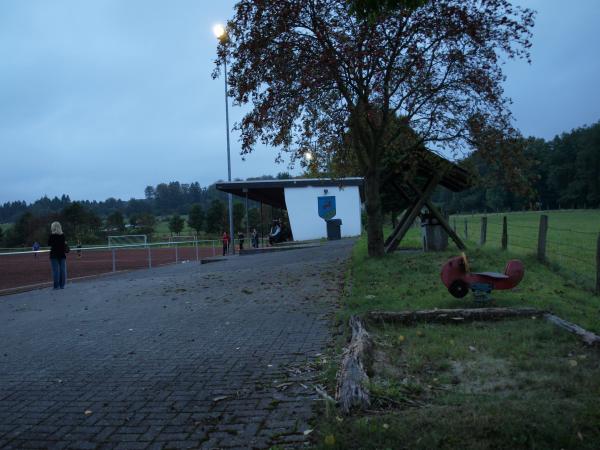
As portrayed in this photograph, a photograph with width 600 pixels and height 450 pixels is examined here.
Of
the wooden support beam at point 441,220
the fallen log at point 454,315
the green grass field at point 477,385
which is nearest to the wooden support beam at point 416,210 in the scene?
the wooden support beam at point 441,220

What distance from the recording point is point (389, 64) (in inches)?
486

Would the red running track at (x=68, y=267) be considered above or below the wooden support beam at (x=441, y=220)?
below

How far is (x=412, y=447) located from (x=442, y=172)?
1284cm

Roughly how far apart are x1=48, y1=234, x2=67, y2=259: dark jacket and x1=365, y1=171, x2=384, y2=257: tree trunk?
25.7ft

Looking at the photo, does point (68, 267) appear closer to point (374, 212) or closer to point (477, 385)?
point (374, 212)

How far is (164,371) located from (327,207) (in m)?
31.5

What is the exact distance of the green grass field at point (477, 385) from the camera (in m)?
3.00

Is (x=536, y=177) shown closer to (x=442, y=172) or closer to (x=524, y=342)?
(x=442, y=172)

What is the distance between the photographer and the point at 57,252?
44.6ft

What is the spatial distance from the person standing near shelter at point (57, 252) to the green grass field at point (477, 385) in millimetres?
9067

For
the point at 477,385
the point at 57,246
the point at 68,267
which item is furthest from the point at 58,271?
the point at 68,267

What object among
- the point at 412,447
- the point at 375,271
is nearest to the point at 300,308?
the point at 375,271

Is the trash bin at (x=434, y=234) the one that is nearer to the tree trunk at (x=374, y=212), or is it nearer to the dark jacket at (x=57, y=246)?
the tree trunk at (x=374, y=212)

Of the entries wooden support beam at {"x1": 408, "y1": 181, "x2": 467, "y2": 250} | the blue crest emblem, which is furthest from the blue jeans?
the blue crest emblem
